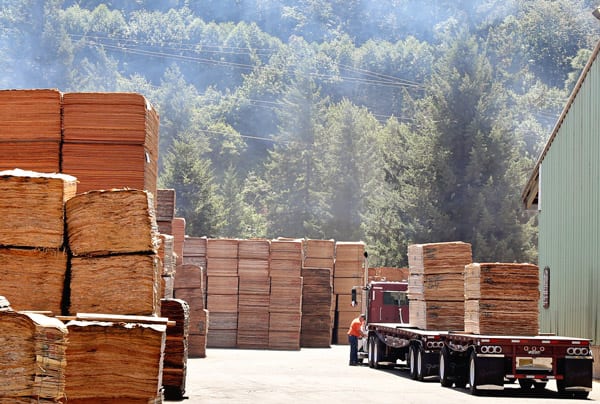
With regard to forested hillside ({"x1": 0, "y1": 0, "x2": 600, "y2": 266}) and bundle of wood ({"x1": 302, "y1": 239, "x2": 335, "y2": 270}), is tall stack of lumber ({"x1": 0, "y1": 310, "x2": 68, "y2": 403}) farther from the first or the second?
forested hillside ({"x1": 0, "y1": 0, "x2": 600, "y2": 266})

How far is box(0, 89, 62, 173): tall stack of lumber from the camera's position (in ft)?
52.0

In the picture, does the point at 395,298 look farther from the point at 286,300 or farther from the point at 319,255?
the point at 319,255

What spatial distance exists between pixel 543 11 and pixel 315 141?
49111 mm

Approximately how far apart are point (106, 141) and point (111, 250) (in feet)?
9.91

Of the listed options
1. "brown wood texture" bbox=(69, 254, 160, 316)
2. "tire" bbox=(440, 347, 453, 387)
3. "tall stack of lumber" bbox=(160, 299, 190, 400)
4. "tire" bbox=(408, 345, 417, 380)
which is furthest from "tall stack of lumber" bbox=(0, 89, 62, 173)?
"tire" bbox=(408, 345, 417, 380)

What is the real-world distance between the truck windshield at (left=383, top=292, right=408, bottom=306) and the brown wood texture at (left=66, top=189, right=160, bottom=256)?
21760 mm

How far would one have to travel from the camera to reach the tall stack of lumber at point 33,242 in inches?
523

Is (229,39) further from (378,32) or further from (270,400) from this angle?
(270,400)

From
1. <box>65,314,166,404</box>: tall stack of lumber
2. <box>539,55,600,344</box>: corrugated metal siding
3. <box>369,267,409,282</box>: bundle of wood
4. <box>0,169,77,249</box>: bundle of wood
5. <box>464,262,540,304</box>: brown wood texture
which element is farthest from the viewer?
<box>369,267,409,282</box>: bundle of wood

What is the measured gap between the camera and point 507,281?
23891 millimetres

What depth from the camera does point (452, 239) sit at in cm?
6216

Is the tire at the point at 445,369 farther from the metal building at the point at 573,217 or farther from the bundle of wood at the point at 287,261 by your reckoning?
the bundle of wood at the point at 287,261

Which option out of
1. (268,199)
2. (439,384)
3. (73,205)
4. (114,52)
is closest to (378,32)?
(114,52)

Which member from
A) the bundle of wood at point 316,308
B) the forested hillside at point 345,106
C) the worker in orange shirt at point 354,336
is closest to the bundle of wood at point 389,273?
the bundle of wood at point 316,308
